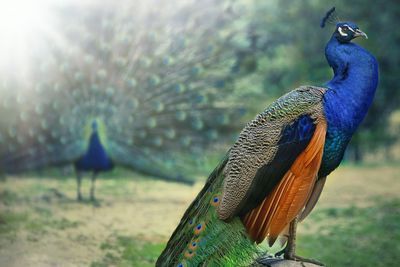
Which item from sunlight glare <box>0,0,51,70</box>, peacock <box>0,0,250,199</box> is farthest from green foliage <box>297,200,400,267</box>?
sunlight glare <box>0,0,51,70</box>

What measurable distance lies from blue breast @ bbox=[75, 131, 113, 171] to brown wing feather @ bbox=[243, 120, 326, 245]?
296 cm

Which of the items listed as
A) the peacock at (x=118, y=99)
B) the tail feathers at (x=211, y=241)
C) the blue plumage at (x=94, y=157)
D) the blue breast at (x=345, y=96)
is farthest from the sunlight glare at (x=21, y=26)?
the blue breast at (x=345, y=96)

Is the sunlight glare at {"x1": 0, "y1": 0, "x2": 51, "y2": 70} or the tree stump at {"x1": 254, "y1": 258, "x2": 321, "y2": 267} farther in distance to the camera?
the sunlight glare at {"x1": 0, "y1": 0, "x2": 51, "y2": 70}

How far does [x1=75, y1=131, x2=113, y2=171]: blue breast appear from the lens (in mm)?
4891

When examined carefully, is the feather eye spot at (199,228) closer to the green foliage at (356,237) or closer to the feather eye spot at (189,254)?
the feather eye spot at (189,254)

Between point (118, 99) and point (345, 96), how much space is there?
3341 mm

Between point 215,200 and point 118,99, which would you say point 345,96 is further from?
point 118,99

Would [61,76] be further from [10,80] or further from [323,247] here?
[323,247]

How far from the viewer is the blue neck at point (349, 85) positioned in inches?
80.4

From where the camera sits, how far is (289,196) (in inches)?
79.6

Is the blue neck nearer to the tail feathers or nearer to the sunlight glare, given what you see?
the tail feathers

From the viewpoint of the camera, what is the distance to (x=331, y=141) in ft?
6.69

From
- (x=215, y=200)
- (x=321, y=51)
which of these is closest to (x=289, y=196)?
(x=215, y=200)

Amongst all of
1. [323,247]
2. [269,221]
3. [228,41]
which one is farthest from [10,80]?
[269,221]
